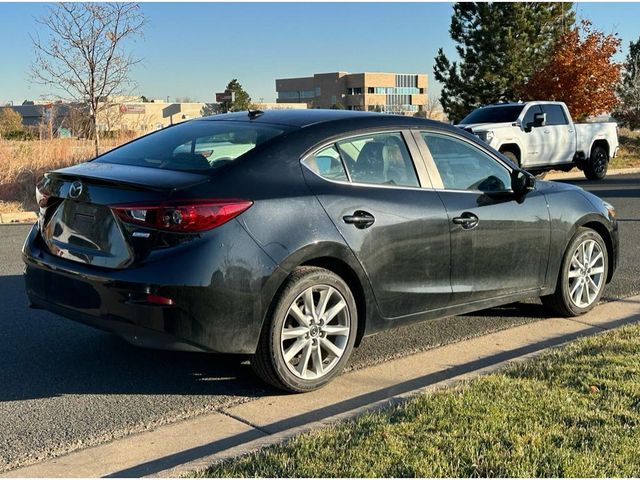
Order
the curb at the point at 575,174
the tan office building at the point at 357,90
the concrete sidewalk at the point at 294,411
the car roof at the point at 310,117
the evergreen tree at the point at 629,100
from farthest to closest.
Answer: the tan office building at the point at 357,90, the evergreen tree at the point at 629,100, the curb at the point at 575,174, the car roof at the point at 310,117, the concrete sidewalk at the point at 294,411

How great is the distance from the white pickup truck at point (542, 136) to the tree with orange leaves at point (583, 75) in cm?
507

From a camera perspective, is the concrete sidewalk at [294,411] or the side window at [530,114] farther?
the side window at [530,114]

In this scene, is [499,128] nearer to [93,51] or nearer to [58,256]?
[93,51]

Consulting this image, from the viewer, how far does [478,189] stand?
541 centimetres

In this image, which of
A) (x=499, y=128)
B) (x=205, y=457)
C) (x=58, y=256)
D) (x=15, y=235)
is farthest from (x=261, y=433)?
(x=499, y=128)

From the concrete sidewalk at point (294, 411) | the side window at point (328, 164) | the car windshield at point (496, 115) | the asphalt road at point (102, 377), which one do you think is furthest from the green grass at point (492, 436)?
the car windshield at point (496, 115)

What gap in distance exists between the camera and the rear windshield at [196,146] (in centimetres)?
449

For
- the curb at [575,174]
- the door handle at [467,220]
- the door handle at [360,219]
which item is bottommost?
the curb at [575,174]

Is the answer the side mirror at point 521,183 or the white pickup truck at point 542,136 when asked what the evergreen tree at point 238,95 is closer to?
the white pickup truck at point 542,136

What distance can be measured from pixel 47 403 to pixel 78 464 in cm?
90

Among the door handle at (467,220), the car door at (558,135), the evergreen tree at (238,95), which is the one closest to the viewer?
the door handle at (467,220)

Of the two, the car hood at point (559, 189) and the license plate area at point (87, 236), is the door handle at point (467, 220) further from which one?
the license plate area at point (87, 236)

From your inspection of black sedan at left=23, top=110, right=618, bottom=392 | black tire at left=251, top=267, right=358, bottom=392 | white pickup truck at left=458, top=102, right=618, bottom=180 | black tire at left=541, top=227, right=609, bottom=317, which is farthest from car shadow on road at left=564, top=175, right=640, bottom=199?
black tire at left=251, top=267, right=358, bottom=392

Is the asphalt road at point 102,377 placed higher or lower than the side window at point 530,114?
lower
